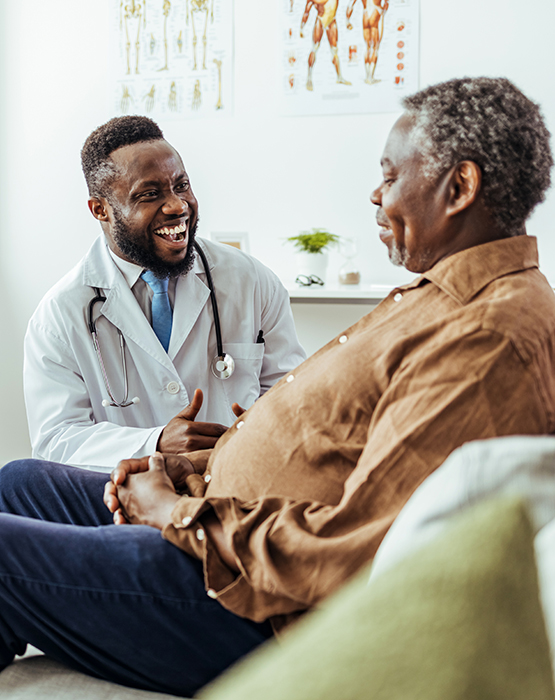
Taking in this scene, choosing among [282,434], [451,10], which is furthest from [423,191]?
[451,10]

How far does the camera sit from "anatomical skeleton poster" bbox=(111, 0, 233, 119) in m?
2.69

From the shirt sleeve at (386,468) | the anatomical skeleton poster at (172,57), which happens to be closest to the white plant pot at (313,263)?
the anatomical skeleton poster at (172,57)

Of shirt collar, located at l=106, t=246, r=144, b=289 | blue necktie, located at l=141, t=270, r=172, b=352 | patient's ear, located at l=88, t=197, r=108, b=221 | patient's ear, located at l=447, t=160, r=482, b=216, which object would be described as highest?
patient's ear, located at l=447, t=160, r=482, b=216

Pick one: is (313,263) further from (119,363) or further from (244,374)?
(119,363)

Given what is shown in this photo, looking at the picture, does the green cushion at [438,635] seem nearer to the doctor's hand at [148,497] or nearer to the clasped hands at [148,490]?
the clasped hands at [148,490]

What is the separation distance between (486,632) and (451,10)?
259cm

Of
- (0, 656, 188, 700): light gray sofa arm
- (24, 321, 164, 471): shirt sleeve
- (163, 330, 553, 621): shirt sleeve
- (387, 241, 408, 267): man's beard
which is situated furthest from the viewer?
(24, 321, 164, 471): shirt sleeve

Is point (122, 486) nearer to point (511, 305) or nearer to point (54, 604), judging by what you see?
point (54, 604)

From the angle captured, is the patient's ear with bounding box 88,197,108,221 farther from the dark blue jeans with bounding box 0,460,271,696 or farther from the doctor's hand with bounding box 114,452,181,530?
the dark blue jeans with bounding box 0,460,271,696

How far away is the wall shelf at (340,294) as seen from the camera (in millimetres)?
2355

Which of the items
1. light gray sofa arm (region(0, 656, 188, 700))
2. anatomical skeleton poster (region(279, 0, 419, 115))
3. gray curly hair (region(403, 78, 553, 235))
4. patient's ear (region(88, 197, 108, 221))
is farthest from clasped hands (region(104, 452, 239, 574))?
anatomical skeleton poster (region(279, 0, 419, 115))

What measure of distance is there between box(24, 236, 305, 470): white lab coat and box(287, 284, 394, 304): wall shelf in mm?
618

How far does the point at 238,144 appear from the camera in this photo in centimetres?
271

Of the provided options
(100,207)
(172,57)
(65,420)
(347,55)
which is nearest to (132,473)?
(65,420)
